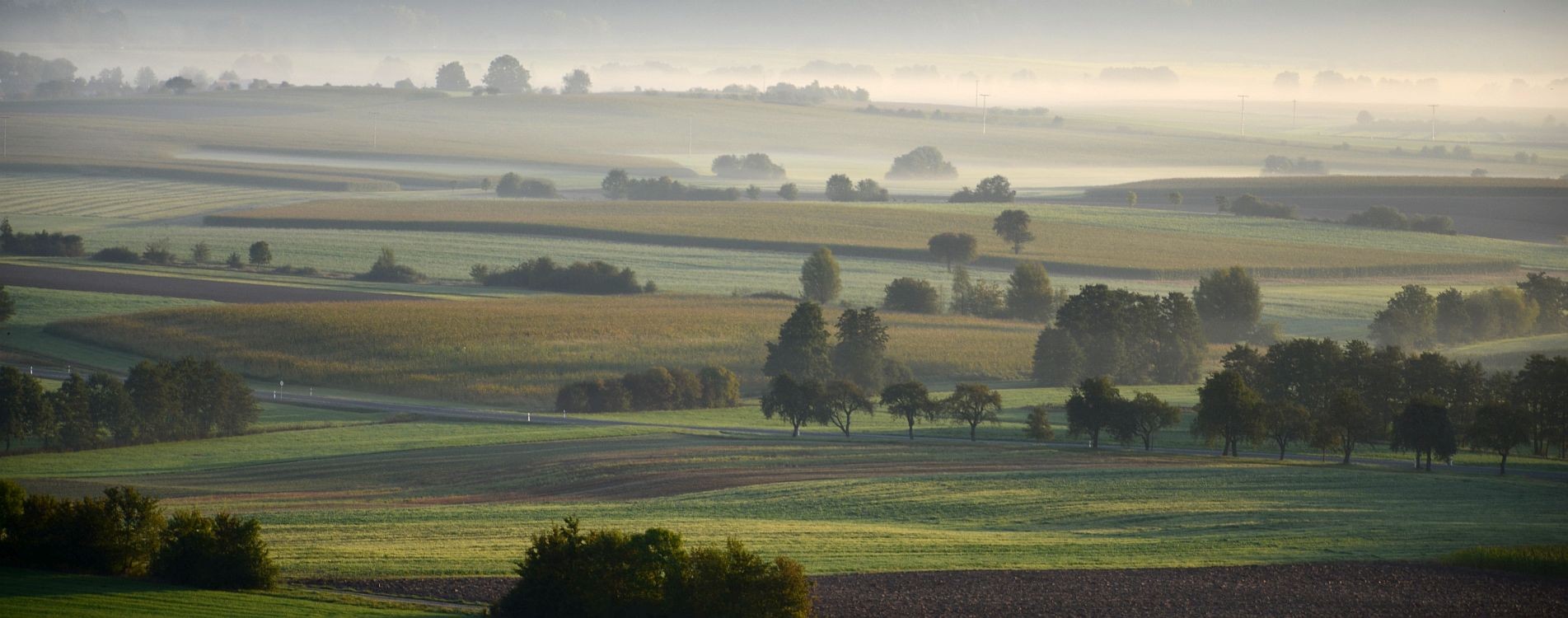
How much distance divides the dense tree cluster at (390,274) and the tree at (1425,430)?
7659 cm

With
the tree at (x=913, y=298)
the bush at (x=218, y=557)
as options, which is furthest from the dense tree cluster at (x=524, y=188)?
the bush at (x=218, y=557)

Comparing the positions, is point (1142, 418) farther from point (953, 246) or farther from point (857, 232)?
point (857, 232)

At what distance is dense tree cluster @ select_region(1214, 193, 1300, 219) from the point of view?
522ft

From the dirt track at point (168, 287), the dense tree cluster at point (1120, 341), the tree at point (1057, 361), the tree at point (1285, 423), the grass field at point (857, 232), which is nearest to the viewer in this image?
the tree at point (1285, 423)

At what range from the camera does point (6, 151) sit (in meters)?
184

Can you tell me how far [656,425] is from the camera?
6431 centimetres

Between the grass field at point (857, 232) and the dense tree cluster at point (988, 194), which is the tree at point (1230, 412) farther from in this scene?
the dense tree cluster at point (988, 194)

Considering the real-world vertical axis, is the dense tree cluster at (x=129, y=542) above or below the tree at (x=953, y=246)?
below

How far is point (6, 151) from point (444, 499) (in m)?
170

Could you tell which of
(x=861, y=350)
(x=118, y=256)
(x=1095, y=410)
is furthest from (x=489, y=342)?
(x=118, y=256)

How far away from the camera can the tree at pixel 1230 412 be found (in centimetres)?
5484

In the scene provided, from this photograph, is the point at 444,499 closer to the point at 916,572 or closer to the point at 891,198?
the point at 916,572

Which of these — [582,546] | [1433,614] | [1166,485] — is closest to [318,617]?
[582,546]

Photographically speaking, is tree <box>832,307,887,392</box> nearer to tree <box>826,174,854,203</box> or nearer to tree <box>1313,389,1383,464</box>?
tree <box>1313,389,1383,464</box>
